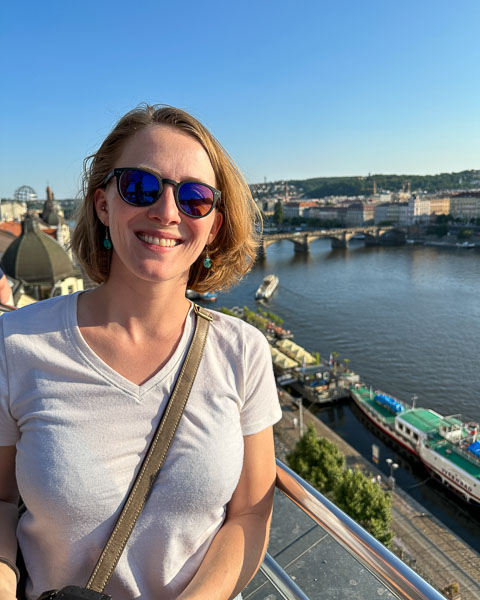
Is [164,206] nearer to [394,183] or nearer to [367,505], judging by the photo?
[367,505]

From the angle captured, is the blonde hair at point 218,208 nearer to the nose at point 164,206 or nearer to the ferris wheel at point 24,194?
the nose at point 164,206

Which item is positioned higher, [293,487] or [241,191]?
[241,191]

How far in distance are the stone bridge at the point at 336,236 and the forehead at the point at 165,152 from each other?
35.2 m

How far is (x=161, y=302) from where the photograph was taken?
0.96 m

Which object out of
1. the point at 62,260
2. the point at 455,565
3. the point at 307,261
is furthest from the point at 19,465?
the point at 307,261

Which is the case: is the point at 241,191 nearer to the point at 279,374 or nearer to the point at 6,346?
the point at 6,346

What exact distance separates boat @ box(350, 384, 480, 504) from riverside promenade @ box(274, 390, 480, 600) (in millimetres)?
985

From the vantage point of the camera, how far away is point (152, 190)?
0.91m

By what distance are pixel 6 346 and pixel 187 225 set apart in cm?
37

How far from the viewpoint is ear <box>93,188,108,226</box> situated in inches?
39.5

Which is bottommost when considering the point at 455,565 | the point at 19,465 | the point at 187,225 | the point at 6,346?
the point at 455,565

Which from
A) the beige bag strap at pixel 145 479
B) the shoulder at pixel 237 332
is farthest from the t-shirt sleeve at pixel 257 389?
the beige bag strap at pixel 145 479

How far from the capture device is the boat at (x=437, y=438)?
10031 mm

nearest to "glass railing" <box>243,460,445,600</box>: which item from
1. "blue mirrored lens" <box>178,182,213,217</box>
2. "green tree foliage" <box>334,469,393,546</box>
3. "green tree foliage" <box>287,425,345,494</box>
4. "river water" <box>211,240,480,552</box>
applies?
"blue mirrored lens" <box>178,182,213,217</box>
